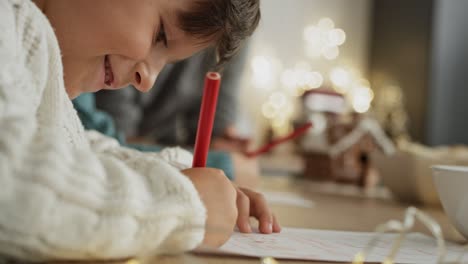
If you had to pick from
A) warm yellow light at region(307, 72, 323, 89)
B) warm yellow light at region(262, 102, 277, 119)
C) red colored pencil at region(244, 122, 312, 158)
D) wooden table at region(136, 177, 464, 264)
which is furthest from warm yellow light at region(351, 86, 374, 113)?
red colored pencil at region(244, 122, 312, 158)

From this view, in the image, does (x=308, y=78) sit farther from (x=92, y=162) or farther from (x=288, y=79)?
(x=92, y=162)

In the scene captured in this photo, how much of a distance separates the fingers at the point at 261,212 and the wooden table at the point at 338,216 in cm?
7

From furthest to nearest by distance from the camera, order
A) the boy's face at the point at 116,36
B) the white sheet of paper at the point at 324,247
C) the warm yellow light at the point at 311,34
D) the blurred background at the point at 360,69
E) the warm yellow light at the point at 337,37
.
Result: the warm yellow light at the point at 337,37 < the warm yellow light at the point at 311,34 < the blurred background at the point at 360,69 < the boy's face at the point at 116,36 < the white sheet of paper at the point at 324,247

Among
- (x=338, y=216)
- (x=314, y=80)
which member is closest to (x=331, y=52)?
(x=314, y=80)

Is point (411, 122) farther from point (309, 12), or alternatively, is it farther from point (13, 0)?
point (13, 0)

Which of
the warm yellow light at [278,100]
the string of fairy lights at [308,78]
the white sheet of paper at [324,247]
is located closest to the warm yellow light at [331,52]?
the string of fairy lights at [308,78]

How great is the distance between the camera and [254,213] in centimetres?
49

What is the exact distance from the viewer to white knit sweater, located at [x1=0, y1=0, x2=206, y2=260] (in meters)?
0.26

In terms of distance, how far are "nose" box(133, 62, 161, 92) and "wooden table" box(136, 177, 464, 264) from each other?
19 cm

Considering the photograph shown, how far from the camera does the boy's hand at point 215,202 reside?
35 cm

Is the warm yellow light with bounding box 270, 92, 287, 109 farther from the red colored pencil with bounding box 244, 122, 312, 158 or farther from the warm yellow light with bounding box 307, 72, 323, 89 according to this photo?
the red colored pencil with bounding box 244, 122, 312, 158

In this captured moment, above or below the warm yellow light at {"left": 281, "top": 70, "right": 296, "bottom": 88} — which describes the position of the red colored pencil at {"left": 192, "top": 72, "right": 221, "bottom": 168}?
below

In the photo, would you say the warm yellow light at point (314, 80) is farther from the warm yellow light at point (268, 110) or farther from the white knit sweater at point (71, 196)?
the white knit sweater at point (71, 196)

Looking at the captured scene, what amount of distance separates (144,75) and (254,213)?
0.56ft
